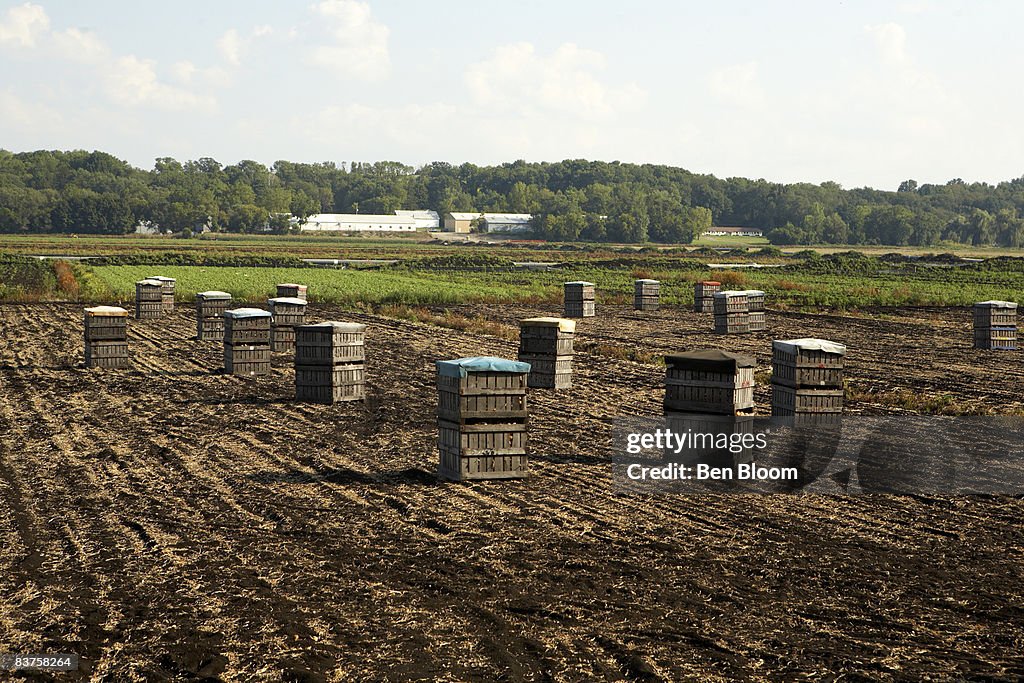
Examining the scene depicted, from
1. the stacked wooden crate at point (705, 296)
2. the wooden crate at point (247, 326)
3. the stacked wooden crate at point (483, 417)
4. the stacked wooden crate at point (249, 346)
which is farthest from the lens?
the stacked wooden crate at point (705, 296)

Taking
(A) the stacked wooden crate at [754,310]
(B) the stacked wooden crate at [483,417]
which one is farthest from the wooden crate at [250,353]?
(A) the stacked wooden crate at [754,310]

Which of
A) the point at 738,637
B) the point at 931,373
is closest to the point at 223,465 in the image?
the point at 738,637

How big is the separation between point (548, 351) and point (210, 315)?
1580cm

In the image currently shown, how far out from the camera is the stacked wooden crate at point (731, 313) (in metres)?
40.1

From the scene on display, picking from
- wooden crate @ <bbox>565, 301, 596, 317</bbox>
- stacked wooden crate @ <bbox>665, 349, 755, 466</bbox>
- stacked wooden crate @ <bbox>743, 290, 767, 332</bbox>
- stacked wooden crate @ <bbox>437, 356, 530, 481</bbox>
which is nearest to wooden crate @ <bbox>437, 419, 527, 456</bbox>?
stacked wooden crate @ <bbox>437, 356, 530, 481</bbox>

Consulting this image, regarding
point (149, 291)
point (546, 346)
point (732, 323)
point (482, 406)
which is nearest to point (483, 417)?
point (482, 406)

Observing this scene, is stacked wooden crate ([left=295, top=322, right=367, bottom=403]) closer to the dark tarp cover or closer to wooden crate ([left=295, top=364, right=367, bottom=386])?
wooden crate ([left=295, top=364, right=367, bottom=386])

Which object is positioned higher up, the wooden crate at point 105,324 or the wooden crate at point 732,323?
the wooden crate at point 105,324

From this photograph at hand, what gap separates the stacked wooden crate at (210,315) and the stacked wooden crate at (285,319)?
404 cm

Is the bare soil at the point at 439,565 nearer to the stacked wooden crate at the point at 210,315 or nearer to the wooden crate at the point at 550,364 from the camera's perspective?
the wooden crate at the point at 550,364

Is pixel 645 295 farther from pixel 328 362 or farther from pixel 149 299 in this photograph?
pixel 328 362

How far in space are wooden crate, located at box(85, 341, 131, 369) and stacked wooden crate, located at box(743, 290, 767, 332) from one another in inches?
827

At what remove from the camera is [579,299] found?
4706 cm

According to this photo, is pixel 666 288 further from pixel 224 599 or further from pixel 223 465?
pixel 224 599
